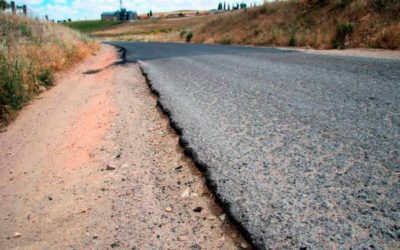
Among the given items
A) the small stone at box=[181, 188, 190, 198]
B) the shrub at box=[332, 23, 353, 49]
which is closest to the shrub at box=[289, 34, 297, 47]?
the shrub at box=[332, 23, 353, 49]

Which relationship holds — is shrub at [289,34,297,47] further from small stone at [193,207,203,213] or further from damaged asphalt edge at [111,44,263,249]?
small stone at [193,207,203,213]

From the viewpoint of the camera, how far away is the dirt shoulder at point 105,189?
2365 millimetres

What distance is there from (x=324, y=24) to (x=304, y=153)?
1653cm

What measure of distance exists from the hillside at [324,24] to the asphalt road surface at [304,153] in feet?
23.0

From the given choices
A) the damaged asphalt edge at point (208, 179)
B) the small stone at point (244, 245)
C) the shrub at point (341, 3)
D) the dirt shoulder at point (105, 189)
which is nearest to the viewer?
the small stone at point (244, 245)

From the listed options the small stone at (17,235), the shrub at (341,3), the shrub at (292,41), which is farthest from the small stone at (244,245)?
the shrub at (341,3)

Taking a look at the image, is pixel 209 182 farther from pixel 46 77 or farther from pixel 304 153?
pixel 46 77

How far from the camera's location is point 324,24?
1794 cm

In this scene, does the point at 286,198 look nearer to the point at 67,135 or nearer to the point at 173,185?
the point at 173,185

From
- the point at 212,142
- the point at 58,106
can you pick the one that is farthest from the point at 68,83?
the point at 212,142

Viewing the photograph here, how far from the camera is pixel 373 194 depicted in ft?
7.66

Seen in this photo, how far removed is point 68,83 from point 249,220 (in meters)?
8.54

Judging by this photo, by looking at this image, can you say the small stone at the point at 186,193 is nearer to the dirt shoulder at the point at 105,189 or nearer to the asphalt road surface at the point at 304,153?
the dirt shoulder at the point at 105,189

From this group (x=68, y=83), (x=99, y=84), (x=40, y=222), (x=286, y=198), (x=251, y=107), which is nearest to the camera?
(x=286, y=198)
